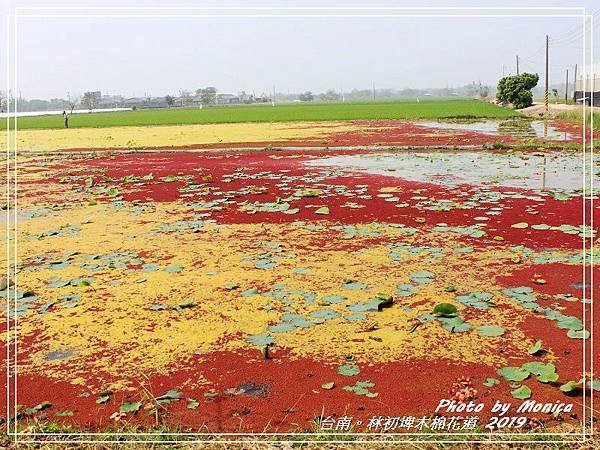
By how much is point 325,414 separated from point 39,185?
9301 millimetres

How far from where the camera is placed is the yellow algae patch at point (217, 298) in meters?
3.18

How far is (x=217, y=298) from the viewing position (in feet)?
13.2

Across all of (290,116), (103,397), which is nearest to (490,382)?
(103,397)

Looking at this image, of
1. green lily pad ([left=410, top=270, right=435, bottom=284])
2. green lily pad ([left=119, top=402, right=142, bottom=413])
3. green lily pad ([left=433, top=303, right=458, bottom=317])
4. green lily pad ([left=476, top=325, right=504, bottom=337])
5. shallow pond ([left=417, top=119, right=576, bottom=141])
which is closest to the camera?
green lily pad ([left=119, top=402, right=142, bottom=413])

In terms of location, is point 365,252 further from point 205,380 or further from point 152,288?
point 205,380

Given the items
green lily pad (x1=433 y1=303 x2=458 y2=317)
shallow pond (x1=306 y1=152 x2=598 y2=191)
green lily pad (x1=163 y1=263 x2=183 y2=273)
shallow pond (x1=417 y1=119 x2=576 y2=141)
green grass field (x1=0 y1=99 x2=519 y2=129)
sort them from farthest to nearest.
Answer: green grass field (x1=0 y1=99 x2=519 y2=129)
shallow pond (x1=417 y1=119 x2=576 y2=141)
shallow pond (x1=306 y1=152 x2=598 y2=191)
green lily pad (x1=163 y1=263 x2=183 y2=273)
green lily pad (x1=433 y1=303 x2=458 y2=317)

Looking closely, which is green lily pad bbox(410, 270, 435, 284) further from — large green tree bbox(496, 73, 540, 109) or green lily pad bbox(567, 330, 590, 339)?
large green tree bbox(496, 73, 540, 109)

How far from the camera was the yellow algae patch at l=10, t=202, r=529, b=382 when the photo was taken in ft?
10.4

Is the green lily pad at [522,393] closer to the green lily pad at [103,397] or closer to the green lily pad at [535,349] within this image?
the green lily pad at [535,349]

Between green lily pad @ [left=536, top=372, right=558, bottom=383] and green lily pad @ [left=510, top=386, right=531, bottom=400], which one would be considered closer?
green lily pad @ [left=510, top=386, right=531, bottom=400]

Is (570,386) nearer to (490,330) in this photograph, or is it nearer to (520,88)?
(490,330)

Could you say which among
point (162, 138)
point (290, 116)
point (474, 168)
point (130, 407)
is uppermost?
point (290, 116)

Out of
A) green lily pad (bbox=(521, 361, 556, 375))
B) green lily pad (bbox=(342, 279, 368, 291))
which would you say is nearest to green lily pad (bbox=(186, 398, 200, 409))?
green lily pad (bbox=(521, 361, 556, 375))

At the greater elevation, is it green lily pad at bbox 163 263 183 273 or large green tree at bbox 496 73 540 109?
large green tree at bbox 496 73 540 109
